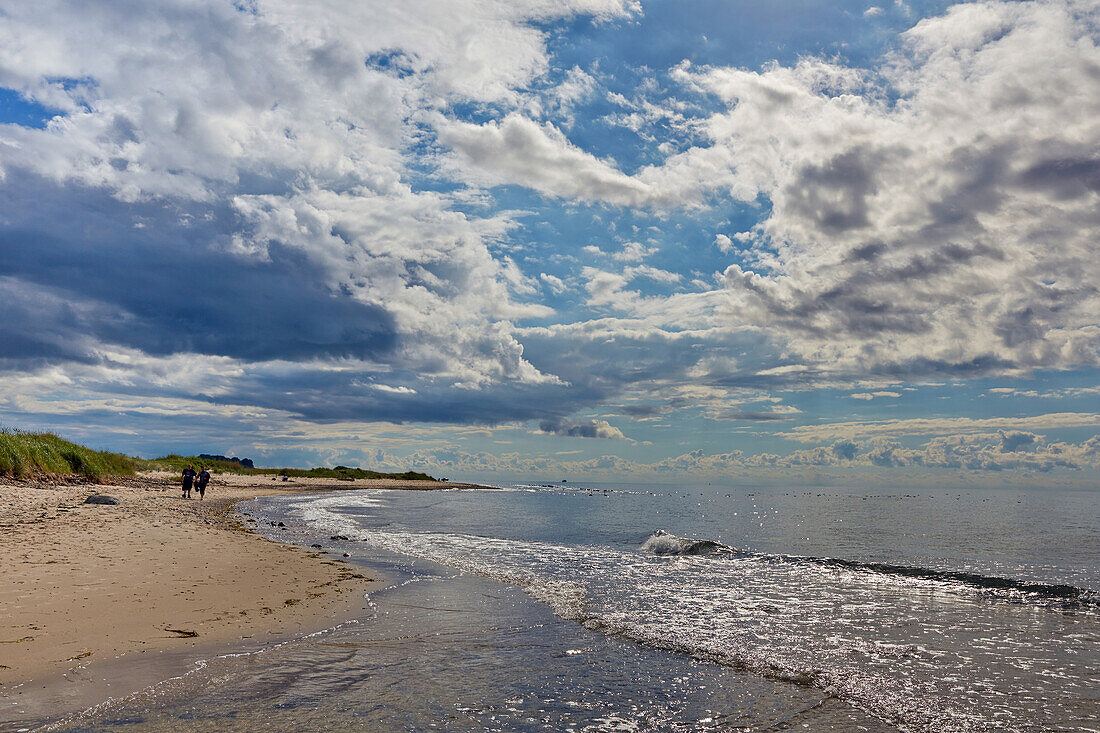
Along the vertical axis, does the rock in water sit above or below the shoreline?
below

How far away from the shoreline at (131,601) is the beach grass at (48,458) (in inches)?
844

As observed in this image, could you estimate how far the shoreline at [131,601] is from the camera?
27.1 ft

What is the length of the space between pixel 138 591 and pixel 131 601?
3.25ft

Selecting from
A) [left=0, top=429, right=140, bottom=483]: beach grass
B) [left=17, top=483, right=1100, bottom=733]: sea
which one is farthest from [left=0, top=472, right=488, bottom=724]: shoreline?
[left=0, top=429, right=140, bottom=483]: beach grass

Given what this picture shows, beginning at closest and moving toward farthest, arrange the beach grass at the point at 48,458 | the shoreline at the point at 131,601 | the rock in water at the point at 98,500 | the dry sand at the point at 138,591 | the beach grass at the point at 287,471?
the shoreline at the point at 131,601 → the dry sand at the point at 138,591 → the rock in water at the point at 98,500 → the beach grass at the point at 48,458 → the beach grass at the point at 287,471

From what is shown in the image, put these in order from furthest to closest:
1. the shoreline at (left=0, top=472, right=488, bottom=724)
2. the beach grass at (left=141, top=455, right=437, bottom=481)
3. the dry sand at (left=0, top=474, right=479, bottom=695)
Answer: the beach grass at (left=141, top=455, right=437, bottom=481) < the dry sand at (left=0, top=474, right=479, bottom=695) < the shoreline at (left=0, top=472, right=488, bottom=724)

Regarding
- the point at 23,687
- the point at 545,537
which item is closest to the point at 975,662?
the point at 23,687

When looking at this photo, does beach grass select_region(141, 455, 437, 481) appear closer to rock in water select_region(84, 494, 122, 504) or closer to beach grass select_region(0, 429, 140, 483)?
beach grass select_region(0, 429, 140, 483)

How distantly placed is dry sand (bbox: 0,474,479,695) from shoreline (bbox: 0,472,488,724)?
1.2 inches

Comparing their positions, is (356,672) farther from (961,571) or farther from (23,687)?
(961,571)

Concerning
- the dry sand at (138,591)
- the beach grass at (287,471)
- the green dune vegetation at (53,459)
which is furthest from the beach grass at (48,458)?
the beach grass at (287,471)

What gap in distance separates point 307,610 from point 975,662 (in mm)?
13813

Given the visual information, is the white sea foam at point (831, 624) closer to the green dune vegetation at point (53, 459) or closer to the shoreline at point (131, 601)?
the shoreline at point (131, 601)

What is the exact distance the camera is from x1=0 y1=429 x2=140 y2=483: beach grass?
40.1 meters
